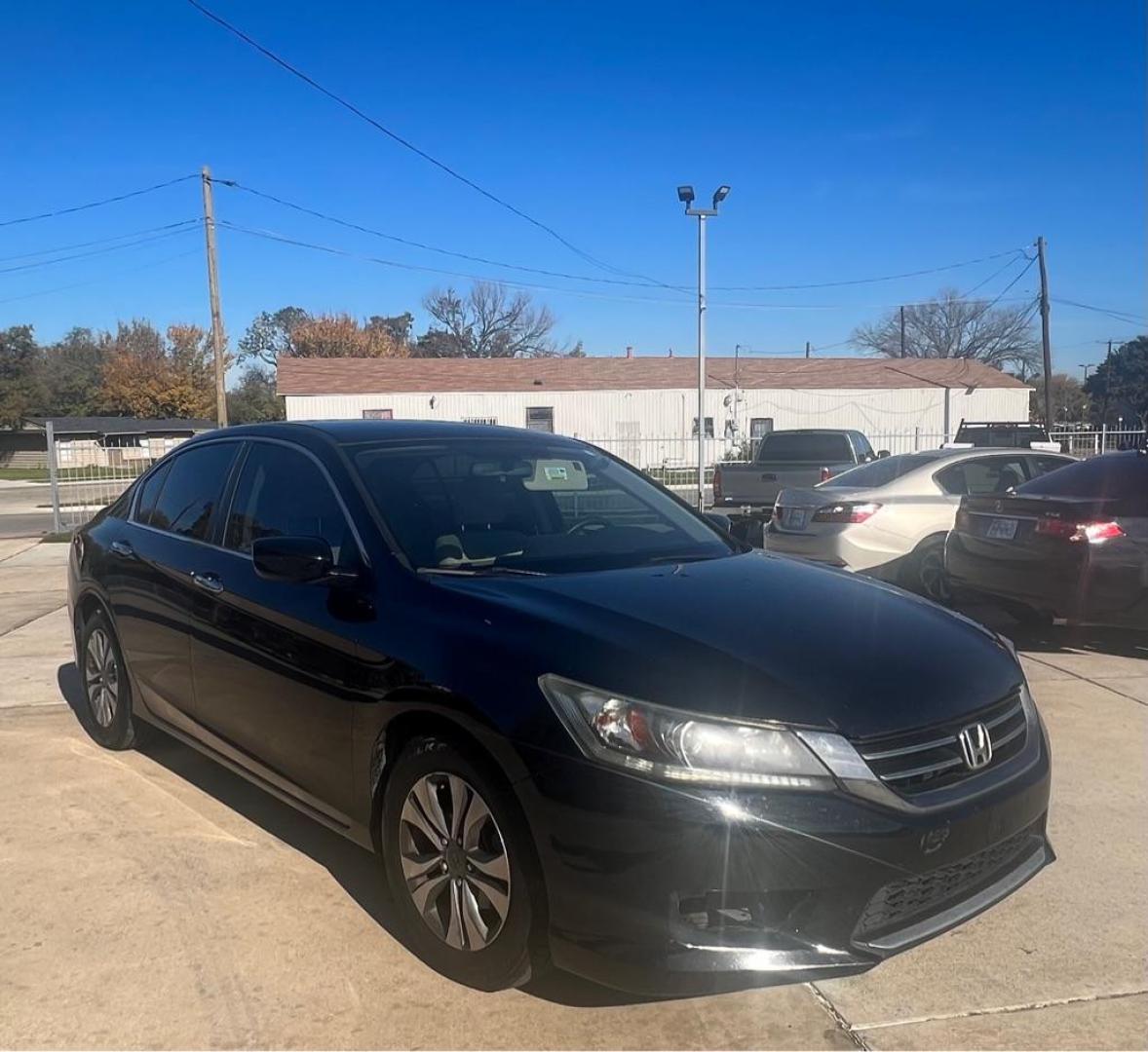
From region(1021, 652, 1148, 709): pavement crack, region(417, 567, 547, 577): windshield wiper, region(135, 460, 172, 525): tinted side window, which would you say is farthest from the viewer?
region(1021, 652, 1148, 709): pavement crack

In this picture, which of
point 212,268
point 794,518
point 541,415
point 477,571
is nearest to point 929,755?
point 477,571

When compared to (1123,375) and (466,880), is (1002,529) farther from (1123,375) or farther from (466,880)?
(1123,375)

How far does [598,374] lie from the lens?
40.4 meters

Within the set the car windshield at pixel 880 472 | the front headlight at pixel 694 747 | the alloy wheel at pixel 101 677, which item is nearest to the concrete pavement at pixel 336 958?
the alloy wheel at pixel 101 677

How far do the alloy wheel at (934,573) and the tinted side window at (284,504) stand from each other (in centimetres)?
642

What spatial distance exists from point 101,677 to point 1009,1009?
172 inches

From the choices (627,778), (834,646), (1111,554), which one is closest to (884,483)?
(1111,554)

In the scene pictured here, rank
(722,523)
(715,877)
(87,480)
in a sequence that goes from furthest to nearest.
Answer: (87,480), (722,523), (715,877)

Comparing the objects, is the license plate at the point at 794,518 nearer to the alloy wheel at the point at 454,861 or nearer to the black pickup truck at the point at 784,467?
the black pickup truck at the point at 784,467

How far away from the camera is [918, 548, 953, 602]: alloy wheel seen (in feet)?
29.2

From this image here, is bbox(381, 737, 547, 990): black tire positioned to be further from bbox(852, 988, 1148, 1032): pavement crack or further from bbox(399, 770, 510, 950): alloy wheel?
bbox(852, 988, 1148, 1032): pavement crack

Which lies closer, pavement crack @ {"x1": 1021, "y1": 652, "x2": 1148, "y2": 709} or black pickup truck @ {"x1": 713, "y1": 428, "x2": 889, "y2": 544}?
pavement crack @ {"x1": 1021, "y1": 652, "x2": 1148, "y2": 709}

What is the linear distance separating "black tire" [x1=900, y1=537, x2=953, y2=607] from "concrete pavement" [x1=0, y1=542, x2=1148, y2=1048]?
4238 millimetres

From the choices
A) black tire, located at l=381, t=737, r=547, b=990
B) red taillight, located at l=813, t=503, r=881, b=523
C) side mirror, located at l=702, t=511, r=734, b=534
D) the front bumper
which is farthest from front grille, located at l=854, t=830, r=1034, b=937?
red taillight, located at l=813, t=503, r=881, b=523
